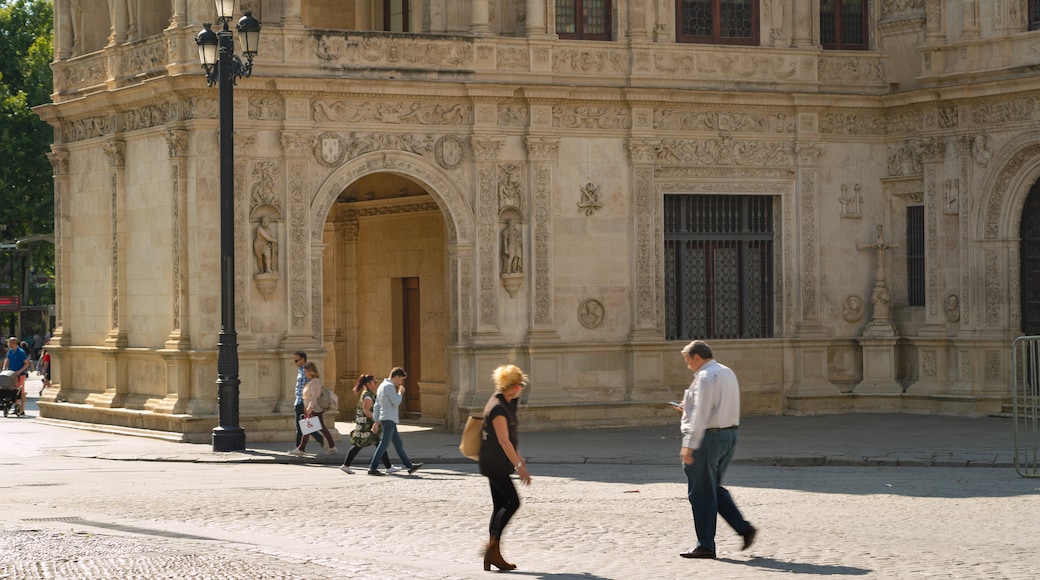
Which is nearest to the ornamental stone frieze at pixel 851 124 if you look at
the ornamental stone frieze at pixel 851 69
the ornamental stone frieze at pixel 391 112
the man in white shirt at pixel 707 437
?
the ornamental stone frieze at pixel 851 69

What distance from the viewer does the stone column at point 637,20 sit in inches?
1172

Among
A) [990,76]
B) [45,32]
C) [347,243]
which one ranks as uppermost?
[45,32]

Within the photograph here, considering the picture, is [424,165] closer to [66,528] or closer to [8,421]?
[8,421]

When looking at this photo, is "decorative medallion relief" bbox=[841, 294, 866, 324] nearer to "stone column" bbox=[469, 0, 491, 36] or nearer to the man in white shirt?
"stone column" bbox=[469, 0, 491, 36]

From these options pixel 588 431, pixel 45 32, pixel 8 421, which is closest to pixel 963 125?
pixel 588 431

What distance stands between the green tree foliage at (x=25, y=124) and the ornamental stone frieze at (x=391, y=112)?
2795 cm

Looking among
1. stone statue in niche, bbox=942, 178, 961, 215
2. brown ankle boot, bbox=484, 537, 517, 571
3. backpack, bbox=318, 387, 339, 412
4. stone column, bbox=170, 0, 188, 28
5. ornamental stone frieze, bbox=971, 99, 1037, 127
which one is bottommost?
brown ankle boot, bbox=484, 537, 517, 571

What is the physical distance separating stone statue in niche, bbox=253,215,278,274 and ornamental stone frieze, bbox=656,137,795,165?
6.82m

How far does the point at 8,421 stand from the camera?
1323 inches

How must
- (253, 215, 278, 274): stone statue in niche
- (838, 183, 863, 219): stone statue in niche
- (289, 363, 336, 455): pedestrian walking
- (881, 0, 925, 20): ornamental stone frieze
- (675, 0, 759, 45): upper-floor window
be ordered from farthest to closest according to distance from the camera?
(838, 183, 863, 219): stone statue in niche → (881, 0, 925, 20): ornamental stone frieze → (675, 0, 759, 45): upper-floor window → (253, 215, 278, 274): stone statue in niche → (289, 363, 336, 455): pedestrian walking

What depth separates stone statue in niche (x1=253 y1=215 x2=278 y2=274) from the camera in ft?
89.8

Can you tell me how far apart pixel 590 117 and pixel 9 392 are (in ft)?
44.6

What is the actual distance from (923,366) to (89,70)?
1544cm

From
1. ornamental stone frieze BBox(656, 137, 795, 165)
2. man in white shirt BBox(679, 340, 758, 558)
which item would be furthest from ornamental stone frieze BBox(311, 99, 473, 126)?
man in white shirt BBox(679, 340, 758, 558)
